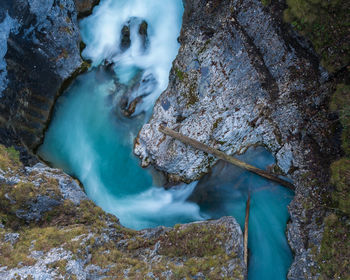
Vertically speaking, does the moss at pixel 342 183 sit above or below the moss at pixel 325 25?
below

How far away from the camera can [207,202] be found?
42.6 ft

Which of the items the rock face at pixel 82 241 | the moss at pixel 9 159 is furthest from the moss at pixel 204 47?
the moss at pixel 9 159

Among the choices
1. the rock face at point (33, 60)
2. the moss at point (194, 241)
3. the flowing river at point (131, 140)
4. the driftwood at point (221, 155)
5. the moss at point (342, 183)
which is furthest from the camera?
the flowing river at point (131, 140)

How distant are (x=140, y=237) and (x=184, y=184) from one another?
395 centimetres

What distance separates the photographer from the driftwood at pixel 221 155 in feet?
38.6

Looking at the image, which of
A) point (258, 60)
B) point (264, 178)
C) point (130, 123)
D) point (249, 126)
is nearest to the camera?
point (258, 60)

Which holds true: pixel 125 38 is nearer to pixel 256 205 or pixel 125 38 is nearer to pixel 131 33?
pixel 131 33

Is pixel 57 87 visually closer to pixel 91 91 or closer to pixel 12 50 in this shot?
pixel 91 91

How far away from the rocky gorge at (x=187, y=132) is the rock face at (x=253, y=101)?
0.05 m

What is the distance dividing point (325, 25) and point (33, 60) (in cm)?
1374

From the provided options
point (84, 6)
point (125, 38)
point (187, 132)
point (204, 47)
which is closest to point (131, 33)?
point (125, 38)

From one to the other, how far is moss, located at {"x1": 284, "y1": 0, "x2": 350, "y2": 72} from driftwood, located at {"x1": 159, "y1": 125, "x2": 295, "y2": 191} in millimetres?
5840

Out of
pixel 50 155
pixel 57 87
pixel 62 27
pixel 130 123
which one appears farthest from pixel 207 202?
pixel 62 27

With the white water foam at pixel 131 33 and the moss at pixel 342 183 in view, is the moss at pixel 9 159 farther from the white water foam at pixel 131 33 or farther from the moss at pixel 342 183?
the moss at pixel 342 183
